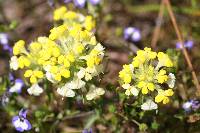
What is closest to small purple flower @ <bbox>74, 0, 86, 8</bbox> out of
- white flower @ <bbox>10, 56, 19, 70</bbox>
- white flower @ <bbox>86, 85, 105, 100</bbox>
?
white flower @ <bbox>10, 56, 19, 70</bbox>

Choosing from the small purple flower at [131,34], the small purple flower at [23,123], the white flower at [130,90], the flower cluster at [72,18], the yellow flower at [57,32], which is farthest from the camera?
the small purple flower at [131,34]

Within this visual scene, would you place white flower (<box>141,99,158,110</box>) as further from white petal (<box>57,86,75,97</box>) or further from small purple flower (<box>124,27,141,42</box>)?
small purple flower (<box>124,27,141,42</box>)

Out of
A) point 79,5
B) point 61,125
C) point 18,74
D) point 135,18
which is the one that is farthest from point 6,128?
point 135,18

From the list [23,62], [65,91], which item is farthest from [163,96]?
[23,62]

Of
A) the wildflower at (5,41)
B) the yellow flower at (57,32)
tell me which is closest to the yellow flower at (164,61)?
the yellow flower at (57,32)

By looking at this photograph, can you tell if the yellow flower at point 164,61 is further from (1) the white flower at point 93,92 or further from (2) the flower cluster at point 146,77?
(1) the white flower at point 93,92

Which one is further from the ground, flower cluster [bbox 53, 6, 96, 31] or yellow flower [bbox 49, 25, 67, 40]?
flower cluster [bbox 53, 6, 96, 31]

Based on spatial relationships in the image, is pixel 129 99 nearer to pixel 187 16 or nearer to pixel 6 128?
pixel 6 128
